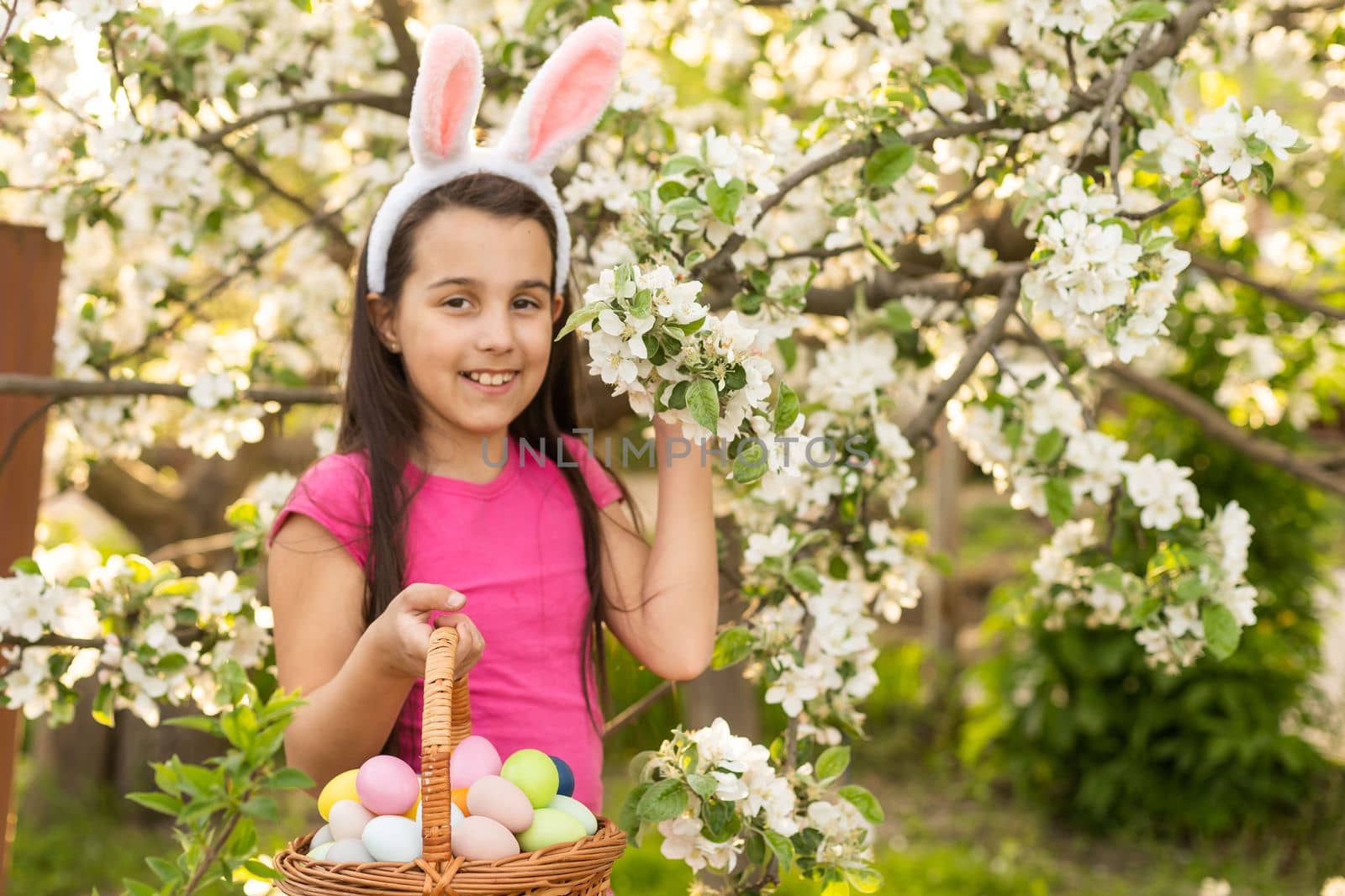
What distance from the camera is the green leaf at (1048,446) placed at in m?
2.12

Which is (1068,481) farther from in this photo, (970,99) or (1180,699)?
(1180,699)

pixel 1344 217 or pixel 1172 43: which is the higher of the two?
pixel 1344 217

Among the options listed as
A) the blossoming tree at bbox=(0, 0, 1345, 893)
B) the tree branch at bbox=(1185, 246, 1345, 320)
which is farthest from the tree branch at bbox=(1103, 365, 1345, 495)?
the tree branch at bbox=(1185, 246, 1345, 320)

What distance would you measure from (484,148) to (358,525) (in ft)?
1.83

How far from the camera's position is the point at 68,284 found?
3.09 meters

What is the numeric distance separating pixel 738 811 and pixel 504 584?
17.1 inches

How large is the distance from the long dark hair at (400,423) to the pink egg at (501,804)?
0.41 m

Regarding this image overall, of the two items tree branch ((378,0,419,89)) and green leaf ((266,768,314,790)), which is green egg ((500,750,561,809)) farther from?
tree branch ((378,0,419,89))

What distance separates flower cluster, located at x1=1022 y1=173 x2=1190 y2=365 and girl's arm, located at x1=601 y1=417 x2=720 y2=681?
0.52m

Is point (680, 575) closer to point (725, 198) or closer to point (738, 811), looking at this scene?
point (738, 811)

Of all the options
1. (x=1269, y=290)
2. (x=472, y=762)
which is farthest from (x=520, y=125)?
(x=1269, y=290)

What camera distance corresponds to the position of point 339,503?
1.73 meters

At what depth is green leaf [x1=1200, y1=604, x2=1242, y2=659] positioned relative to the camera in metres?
1.88

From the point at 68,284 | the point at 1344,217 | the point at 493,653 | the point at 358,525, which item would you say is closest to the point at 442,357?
the point at 358,525
